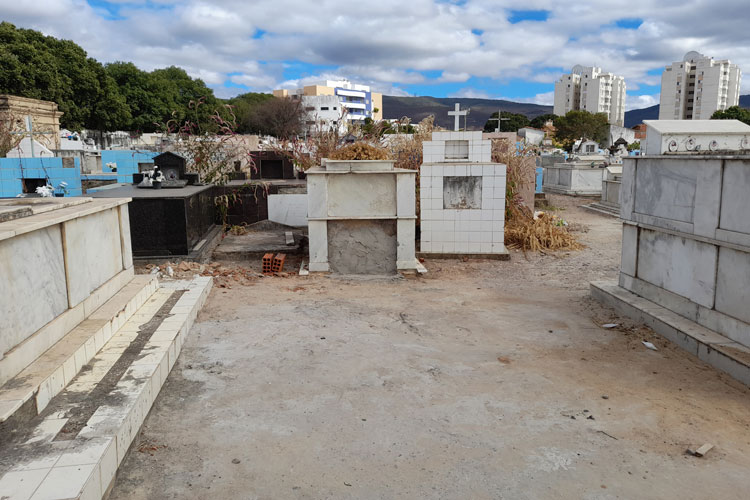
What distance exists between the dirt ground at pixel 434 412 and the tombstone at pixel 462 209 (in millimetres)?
3685

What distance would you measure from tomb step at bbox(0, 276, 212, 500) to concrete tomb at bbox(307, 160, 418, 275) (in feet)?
13.1

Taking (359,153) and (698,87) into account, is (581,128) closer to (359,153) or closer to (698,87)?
(359,153)

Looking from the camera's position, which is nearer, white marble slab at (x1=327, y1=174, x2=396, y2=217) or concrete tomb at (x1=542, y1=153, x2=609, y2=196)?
white marble slab at (x1=327, y1=174, x2=396, y2=217)

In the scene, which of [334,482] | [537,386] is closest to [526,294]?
[537,386]

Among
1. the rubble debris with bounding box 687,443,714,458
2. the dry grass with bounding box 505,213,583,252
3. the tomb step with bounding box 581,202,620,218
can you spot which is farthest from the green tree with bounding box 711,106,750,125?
the rubble debris with bounding box 687,443,714,458

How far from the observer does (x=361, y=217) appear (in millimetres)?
8547

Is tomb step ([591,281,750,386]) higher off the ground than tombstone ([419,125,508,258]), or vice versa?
tombstone ([419,125,508,258])

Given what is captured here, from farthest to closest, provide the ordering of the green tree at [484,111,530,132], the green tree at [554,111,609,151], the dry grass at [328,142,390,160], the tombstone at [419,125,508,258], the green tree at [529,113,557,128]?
the green tree at [529,113,557,128], the green tree at [484,111,530,132], the green tree at [554,111,609,151], the tombstone at [419,125,508,258], the dry grass at [328,142,390,160]

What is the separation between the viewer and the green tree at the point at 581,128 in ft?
191

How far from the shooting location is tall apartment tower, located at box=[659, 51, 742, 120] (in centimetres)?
10256

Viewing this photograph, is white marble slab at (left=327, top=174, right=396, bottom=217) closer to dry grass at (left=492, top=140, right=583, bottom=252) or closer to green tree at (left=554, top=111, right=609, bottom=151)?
dry grass at (left=492, top=140, right=583, bottom=252)

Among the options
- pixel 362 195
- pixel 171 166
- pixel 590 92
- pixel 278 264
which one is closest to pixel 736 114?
pixel 362 195

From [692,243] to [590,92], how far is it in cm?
13087

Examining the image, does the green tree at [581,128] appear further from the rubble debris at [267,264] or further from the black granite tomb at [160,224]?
the black granite tomb at [160,224]
